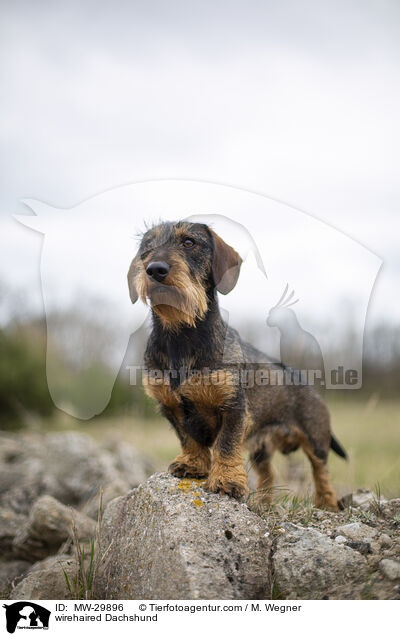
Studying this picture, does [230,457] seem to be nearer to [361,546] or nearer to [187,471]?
[187,471]

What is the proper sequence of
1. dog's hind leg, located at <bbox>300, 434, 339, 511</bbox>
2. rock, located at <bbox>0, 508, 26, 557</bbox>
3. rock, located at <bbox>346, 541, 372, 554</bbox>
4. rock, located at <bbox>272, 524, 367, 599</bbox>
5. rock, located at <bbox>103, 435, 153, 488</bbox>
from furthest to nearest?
rock, located at <bbox>103, 435, 153, 488</bbox> < rock, located at <bbox>0, 508, 26, 557</bbox> < dog's hind leg, located at <bbox>300, 434, 339, 511</bbox> < rock, located at <bbox>346, 541, 372, 554</bbox> < rock, located at <bbox>272, 524, 367, 599</bbox>

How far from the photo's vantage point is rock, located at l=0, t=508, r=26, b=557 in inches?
237

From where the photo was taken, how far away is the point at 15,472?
27.4 feet

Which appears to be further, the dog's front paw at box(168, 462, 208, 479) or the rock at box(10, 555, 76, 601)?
the rock at box(10, 555, 76, 601)

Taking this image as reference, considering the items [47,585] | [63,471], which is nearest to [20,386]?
[63,471]

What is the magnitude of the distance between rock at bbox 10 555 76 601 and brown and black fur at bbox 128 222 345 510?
1.38 m

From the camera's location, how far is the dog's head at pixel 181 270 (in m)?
3.48

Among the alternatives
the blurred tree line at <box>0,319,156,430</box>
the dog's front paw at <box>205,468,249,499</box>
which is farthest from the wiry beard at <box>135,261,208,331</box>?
the blurred tree line at <box>0,319,156,430</box>

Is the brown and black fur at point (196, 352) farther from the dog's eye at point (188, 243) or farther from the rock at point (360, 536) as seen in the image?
the rock at point (360, 536)

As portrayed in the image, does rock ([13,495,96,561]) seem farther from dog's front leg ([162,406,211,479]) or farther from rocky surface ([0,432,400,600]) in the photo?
dog's front leg ([162,406,211,479])

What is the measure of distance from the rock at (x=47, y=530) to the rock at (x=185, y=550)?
4.92ft
